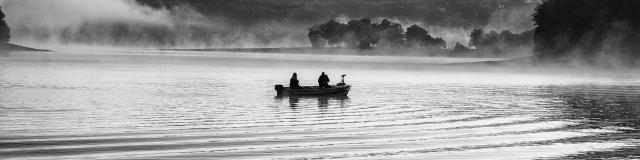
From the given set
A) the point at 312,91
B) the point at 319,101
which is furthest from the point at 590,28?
the point at 319,101

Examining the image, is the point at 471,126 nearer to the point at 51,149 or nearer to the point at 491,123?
the point at 491,123

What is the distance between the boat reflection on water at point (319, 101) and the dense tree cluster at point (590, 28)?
334 ft

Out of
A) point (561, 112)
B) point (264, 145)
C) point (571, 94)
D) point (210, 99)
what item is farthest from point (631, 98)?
point (264, 145)

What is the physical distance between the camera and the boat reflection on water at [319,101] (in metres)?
60.8

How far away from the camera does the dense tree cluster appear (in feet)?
538

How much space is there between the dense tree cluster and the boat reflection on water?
10194cm

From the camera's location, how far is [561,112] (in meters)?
57.4

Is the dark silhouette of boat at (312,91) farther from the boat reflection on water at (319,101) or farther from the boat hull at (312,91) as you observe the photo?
the boat reflection on water at (319,101)

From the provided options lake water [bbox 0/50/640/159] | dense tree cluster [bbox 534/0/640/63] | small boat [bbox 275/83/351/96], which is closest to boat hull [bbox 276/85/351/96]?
small boat [bbox 275/83/351/96]

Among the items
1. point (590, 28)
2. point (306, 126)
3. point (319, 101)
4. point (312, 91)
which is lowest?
point (306, 126)

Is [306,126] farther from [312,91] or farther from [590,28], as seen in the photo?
[590,28]

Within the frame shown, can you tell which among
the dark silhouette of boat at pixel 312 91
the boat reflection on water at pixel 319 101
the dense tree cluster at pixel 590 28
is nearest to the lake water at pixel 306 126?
the boat reflection on water at pixel 319 101

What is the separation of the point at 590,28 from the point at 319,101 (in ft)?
365

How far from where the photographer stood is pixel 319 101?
215ft
